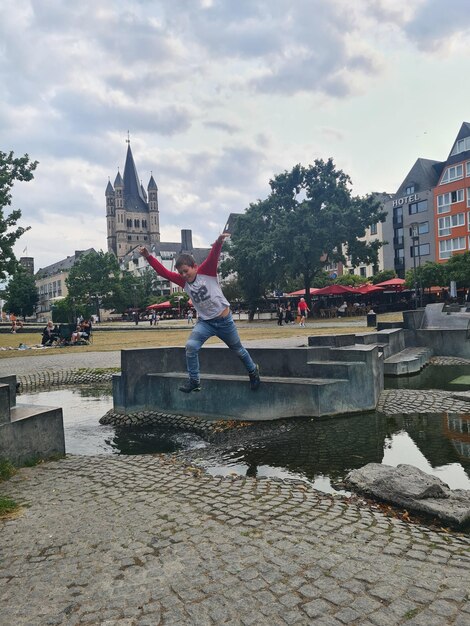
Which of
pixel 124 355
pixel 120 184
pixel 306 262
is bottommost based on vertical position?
pixel 124 355

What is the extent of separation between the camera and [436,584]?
105 inches

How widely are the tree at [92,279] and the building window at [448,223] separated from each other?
50791mm

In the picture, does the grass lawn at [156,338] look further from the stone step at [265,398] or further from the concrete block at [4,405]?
the concrete block at [4,405]

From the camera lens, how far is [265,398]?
745 centimetres

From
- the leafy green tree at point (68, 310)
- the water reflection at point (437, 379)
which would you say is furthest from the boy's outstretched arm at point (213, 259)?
the leafy green tree at point (68, 310)

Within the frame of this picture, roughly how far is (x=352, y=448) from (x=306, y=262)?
36517 millimetres

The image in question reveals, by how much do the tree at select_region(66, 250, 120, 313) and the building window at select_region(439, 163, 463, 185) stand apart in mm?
52335

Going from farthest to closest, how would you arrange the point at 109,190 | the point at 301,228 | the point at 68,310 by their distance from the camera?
the point at 109,190 → the point at 68,310 → the point at 301,228

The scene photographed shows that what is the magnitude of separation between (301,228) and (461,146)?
37673 mm

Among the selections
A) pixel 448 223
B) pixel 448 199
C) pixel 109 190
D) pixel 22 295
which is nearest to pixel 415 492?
pixel 448 223

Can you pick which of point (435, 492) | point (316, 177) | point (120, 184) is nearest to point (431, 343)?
point (435, 492)

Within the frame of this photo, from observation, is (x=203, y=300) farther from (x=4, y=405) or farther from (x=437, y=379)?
(x=437, y=379)

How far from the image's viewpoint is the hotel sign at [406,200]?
75062 mm

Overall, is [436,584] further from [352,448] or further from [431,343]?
[431,343]
